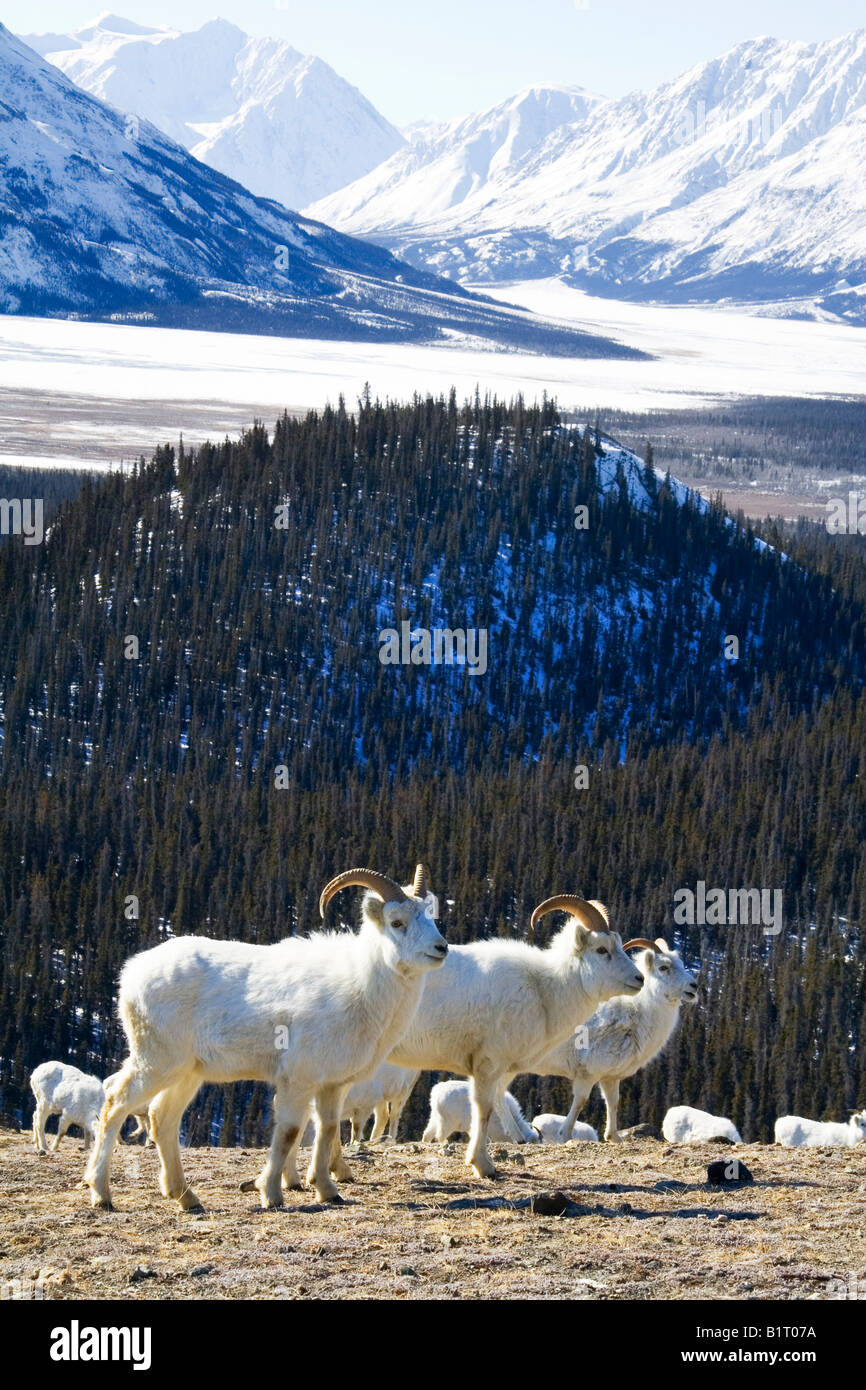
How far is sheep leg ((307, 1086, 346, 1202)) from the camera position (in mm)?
20312

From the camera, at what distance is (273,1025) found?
2036 cm

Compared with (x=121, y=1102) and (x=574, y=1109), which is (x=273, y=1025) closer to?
(x=121, y=1102)

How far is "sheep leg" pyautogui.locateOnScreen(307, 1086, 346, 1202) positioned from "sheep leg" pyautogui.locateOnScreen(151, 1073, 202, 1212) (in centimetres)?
143

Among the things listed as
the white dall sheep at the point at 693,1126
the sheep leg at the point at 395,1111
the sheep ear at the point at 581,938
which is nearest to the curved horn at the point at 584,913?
the sheep ear at the point at 581,938

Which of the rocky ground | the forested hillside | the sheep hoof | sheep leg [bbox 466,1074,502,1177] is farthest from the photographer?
the forested hillside

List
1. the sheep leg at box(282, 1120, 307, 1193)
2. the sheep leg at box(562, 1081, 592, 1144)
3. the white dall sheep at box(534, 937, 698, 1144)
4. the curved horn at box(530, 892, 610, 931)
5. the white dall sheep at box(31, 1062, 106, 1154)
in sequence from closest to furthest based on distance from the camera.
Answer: the sheep leg at box(282, 1120, 307, 1193) < the curved horn at box(530, 892, 610, 931) < the sheep leg at box(562, 1081, 592, 1144) < the white dall sheep at box(534, 937, 698, 1144) < the white dall sheep at box(31, 1062, 106, 1154)

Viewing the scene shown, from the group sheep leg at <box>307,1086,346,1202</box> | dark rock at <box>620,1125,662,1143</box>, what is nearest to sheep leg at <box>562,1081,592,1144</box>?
dark rock at <box>620,1125,662,1143</box>

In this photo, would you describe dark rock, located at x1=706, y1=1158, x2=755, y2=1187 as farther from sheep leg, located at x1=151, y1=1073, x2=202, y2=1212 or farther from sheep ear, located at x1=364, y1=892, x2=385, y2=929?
sheep leg, located at x1=151, y1=1073, x2=202, y2=1212

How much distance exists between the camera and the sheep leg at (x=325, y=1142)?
2031cm

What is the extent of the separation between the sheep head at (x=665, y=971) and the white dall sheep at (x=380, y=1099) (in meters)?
4.46

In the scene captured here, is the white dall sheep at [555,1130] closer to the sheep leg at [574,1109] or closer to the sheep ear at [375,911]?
the sheep leg at [574,1109]

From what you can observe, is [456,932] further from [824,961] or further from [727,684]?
[727,684]
